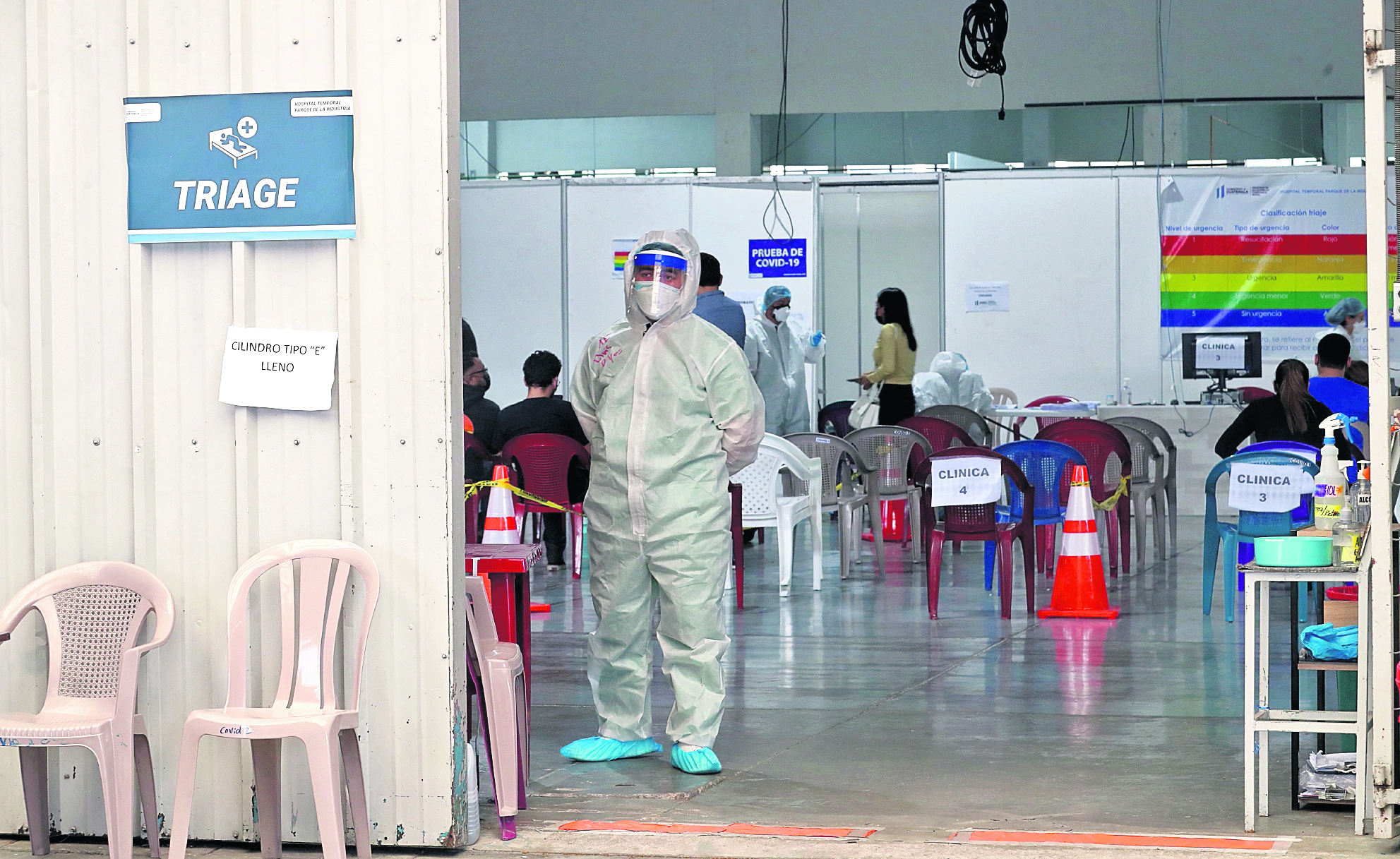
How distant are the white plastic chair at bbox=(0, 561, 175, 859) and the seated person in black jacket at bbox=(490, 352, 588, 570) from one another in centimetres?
454

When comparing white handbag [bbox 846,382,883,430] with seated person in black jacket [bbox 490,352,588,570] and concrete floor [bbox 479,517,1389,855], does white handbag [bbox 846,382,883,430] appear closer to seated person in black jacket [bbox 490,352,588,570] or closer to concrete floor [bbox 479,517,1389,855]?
seated person in black jacket [bbox 490,352,588,570]

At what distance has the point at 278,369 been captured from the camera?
396 centimetres

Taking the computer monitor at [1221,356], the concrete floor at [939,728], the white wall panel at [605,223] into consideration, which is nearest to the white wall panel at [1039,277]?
the computer monitor at [1221,356]

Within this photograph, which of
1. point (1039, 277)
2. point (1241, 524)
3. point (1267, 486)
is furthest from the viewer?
point (1039, 277)

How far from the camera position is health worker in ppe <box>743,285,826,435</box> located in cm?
1051

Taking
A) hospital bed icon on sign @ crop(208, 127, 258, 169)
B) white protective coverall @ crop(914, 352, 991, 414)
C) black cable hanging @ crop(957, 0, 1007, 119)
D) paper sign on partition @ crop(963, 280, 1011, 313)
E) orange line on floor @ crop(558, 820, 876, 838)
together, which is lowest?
orange line on floor @ crop(558, 820, 876, 838)

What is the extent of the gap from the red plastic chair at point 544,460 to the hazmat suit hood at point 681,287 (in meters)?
3.71

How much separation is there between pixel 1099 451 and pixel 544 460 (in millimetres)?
2926

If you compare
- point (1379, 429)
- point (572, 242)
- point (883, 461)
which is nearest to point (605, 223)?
point (572, 242)

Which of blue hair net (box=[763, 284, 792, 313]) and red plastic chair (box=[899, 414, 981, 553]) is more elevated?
blue hair net (box=[763, 284, 792, 313])

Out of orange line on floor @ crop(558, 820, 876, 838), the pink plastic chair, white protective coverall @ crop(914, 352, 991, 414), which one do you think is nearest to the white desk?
orange line on floor @ crop(558, 820, 876, 838)

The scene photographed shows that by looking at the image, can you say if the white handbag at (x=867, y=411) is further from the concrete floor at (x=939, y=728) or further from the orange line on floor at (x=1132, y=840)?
the orange line on floor at (x=1132, y=840)

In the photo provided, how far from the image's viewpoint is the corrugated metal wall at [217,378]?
12.8 ft

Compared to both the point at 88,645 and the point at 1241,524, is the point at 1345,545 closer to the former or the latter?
the point at 88,645
